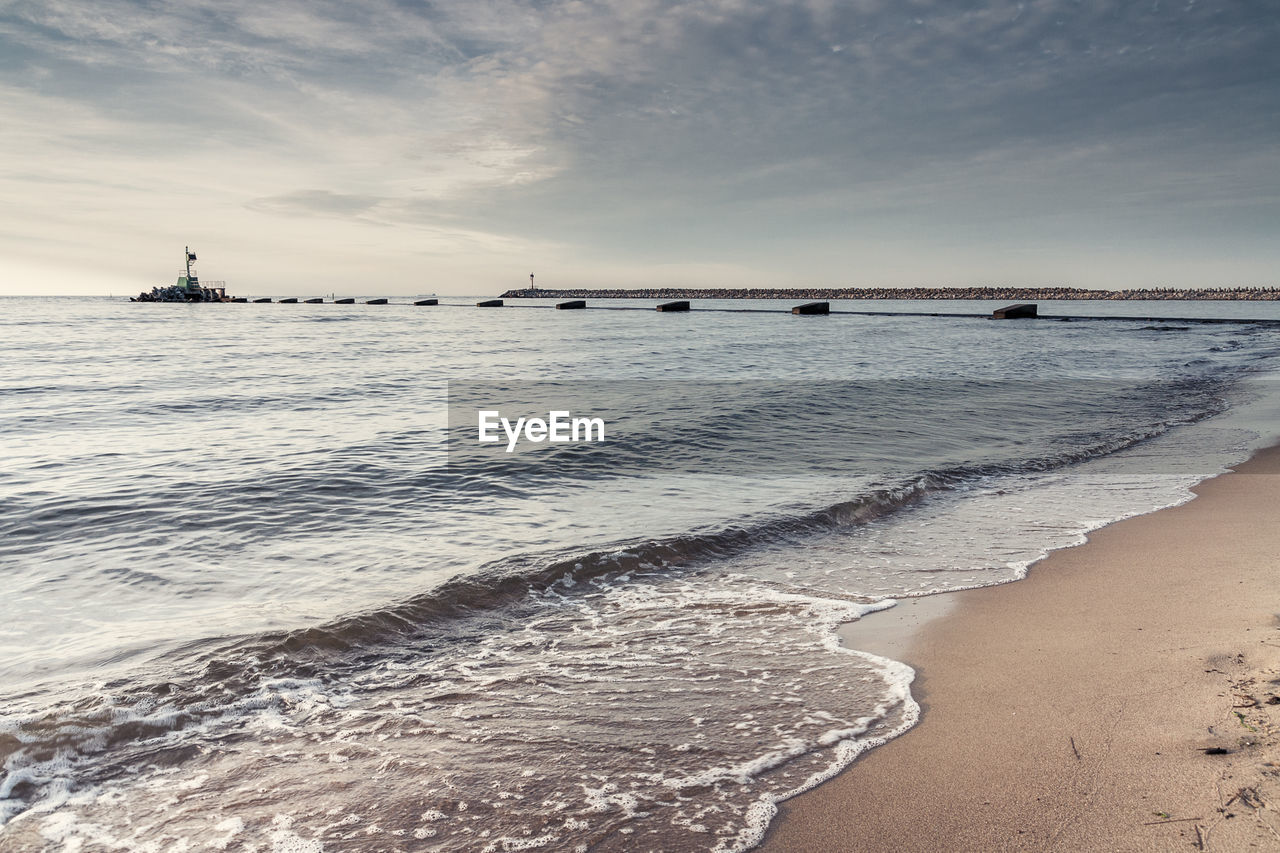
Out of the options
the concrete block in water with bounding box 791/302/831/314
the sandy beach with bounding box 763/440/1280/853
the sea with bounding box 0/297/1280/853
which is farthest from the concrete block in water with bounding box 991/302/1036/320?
the sandy beach with bounding box 763/440/1280/853

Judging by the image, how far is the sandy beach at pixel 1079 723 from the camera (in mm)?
2664

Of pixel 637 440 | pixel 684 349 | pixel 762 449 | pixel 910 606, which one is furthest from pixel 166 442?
pixel 684 349

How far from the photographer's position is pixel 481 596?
5.51 meters

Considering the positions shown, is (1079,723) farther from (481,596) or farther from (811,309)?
(811,309)

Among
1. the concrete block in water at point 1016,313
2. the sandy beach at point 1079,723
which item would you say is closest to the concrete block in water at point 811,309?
the concrete block in water at point 1016,313

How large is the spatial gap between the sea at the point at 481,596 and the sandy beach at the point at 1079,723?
27 cm

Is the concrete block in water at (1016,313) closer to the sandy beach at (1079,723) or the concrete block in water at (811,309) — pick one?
the concrete block in water at (811,309)

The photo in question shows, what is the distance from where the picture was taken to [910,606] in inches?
209

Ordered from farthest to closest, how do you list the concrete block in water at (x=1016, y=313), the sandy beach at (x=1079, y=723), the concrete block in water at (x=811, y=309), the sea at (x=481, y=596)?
the concrete block in water at (x=811, y=309) → the concrete block in water at (x=1016, y=313) → the sea at (x=481, y=596) → the sandy beach at (x=1079, y=723)

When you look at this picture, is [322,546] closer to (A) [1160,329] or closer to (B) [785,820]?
(B) [785,820]

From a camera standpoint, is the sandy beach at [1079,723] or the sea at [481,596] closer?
the sandy beach at [1079,723]

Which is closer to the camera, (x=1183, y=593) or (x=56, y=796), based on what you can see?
(x=56, y=796)

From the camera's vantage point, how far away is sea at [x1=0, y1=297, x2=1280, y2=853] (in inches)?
121

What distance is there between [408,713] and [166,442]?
9.90 meters
